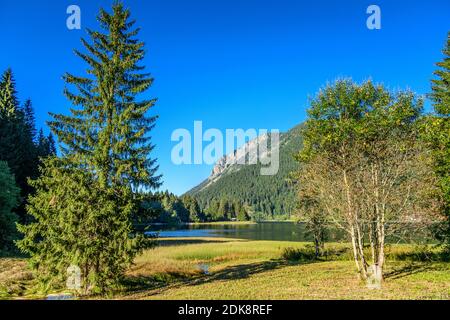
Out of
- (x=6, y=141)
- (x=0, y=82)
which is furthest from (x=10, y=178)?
(x=0, y=82)

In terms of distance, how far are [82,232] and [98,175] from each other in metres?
2.89

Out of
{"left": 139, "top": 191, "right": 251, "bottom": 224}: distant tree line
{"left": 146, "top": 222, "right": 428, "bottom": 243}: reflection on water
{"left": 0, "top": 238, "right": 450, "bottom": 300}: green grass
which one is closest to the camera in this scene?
{"left": 0, "top": 238, "right": 450, "bottom": 300}: green grass

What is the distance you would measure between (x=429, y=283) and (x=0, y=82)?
208 feet

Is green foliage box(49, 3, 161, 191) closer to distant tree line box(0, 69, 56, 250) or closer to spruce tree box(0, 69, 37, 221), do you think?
distant tree line box(0, 69, 56, 250)

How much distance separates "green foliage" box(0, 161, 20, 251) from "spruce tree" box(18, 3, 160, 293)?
23.4 meters

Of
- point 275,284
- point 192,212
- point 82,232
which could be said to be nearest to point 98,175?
point 82,232

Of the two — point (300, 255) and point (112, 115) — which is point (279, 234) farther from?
point (112, 115)

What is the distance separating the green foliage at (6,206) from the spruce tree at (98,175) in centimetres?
2339

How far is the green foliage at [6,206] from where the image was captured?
36312 mm

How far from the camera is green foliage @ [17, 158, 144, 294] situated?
15.4 metres

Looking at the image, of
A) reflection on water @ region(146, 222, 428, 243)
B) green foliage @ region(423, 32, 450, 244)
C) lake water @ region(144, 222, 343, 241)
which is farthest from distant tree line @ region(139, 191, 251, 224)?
green foliage @ region(423, 32, 450, 244)

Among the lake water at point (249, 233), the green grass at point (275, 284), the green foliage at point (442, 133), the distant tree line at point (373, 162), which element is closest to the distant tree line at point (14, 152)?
the green grass at point (275, 284)

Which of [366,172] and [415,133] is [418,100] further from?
[366,172]

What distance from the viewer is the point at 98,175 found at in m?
16.9
